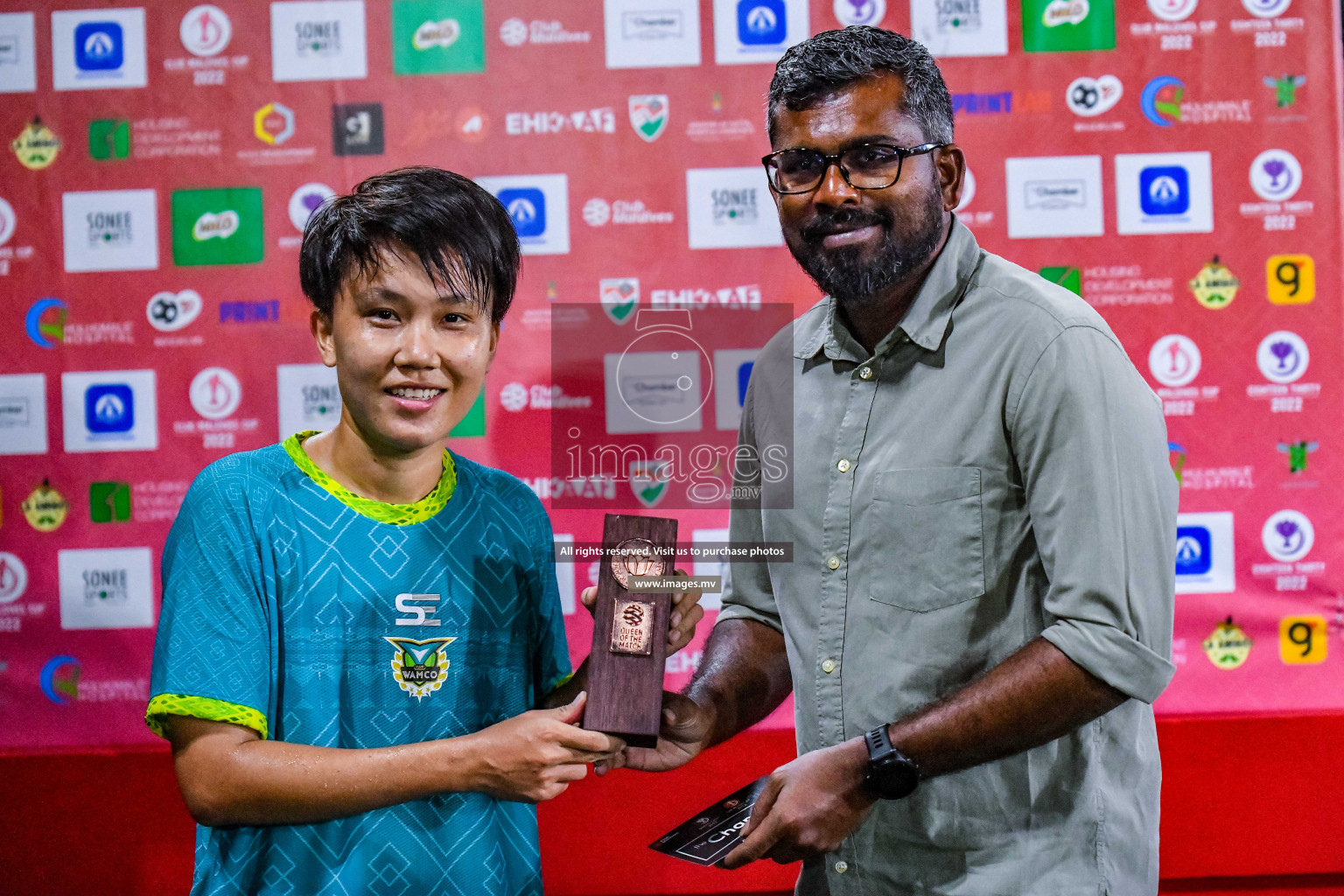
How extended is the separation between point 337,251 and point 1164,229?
7.65 ft

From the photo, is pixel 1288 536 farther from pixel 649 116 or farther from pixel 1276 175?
pixel 649 116

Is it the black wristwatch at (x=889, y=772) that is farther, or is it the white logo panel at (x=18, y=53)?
the white logo panel at (x=18, y=53)

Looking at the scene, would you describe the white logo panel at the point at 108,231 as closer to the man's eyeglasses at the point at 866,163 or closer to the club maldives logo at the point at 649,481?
the club maldives logo at the point at 649,481

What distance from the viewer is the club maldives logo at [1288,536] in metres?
2.69

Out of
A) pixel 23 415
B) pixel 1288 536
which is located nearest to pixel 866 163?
pixel 1288 536

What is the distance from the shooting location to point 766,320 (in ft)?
6.31

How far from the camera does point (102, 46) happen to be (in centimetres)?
271

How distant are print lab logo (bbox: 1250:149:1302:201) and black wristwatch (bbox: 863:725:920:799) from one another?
2244 millimetres

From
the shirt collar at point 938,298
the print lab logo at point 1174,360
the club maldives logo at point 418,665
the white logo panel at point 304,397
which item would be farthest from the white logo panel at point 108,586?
the print lab logo at point 1174,360

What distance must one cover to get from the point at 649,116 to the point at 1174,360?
1662mm

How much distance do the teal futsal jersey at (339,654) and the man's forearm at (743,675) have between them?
409mm

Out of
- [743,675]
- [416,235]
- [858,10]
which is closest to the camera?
[416,235]

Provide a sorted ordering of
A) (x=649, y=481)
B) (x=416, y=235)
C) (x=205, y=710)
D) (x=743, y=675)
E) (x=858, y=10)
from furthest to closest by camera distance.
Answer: (x=858, y=10) → (x=649, y=481) → (x=743, y=675) → (x=416, y=235) → (x=205, y=710)

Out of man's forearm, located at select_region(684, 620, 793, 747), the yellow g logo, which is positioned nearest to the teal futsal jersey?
man's forearm, located at select_region(684, 620, 793, 747)
